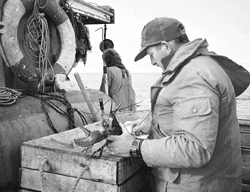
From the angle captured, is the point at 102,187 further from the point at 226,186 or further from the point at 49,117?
the point at 49,117

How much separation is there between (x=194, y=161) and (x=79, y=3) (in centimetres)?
573

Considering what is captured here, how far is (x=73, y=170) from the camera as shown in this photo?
1949 mm

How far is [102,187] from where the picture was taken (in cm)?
187

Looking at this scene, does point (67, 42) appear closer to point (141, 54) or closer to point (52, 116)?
point (52, 116)

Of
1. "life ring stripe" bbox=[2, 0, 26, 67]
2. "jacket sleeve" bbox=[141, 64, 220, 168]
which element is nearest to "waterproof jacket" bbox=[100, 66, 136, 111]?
"life ring stripe" bbox=[2, 0, 26, 67]

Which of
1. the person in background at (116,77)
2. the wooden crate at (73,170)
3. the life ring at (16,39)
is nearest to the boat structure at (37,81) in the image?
the life ring at (16,39)

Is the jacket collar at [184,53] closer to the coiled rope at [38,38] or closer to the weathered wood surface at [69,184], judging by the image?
the weathered wood surface at [69,184]

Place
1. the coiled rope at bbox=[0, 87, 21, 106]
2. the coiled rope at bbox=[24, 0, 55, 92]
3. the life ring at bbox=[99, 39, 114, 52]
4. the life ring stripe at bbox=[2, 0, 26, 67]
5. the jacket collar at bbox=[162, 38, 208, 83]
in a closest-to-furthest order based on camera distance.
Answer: the jacket collar at bbox=[162, 38, 208, 83] → the coiled rope at bbox=[0, 87, 21, 106] → the life ring stripe at bbox=[2, 0, 26, 67] → the coiled rope at bbox=[24, 0, 55, 92] → the life ring at bbox=[99, 39, 114, 52]

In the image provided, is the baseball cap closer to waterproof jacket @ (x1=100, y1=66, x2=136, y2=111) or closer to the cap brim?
the cap brim

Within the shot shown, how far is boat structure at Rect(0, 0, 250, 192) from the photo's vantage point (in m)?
1.94

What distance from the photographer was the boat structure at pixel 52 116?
194 cm

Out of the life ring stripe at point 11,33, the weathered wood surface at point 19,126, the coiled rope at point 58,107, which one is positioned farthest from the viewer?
the life ring stripe at point 11,33

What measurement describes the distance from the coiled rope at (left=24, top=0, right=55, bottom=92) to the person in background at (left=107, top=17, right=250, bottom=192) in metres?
3.11

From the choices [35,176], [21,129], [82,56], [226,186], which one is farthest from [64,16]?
[226,186]
